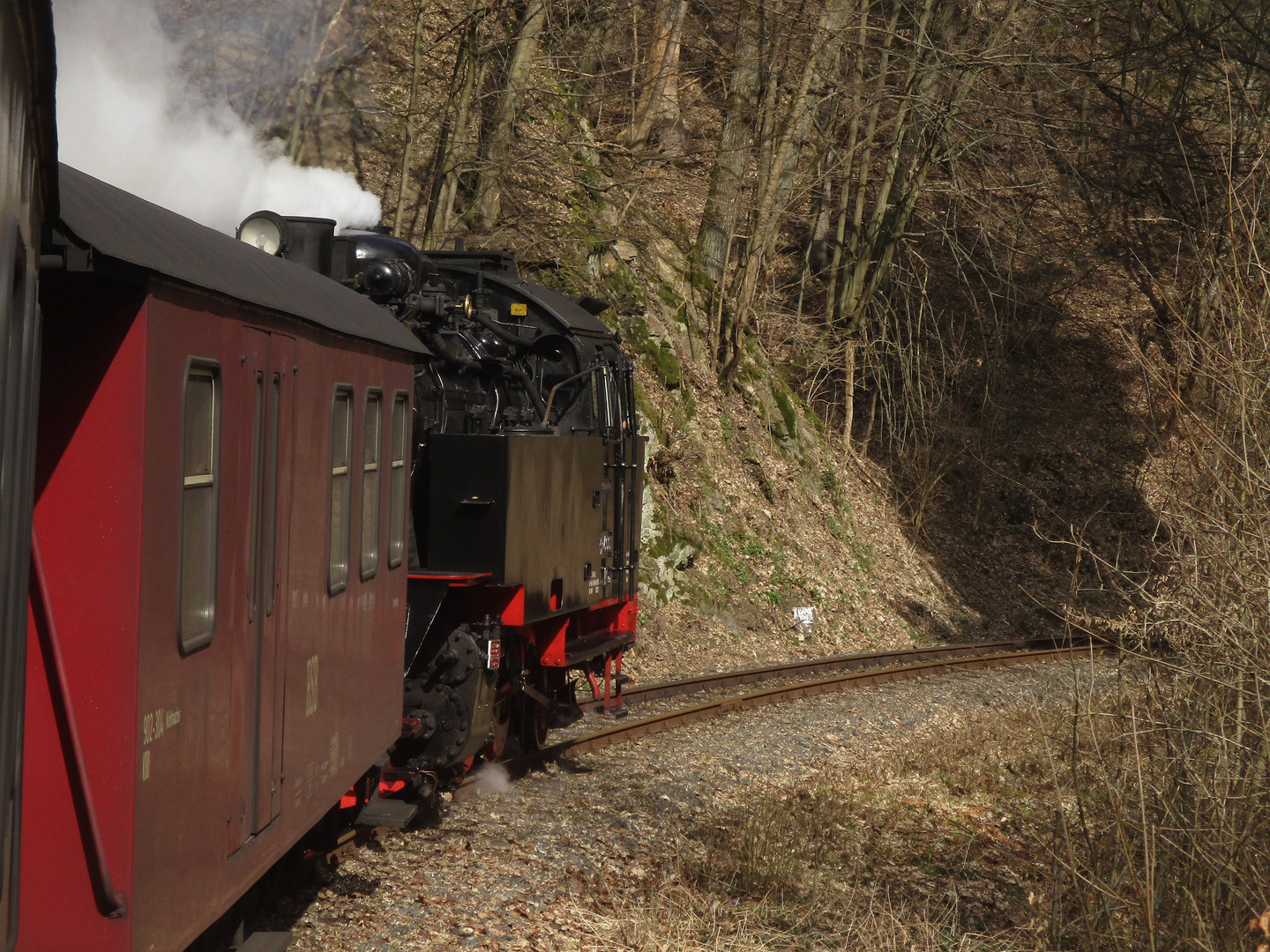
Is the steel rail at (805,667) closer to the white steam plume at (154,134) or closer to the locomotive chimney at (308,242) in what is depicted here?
the locomotive chimney at (308,242)

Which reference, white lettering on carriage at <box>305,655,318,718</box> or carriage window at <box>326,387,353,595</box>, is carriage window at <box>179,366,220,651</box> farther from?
carriage window at <box>326,387,353,595</box>

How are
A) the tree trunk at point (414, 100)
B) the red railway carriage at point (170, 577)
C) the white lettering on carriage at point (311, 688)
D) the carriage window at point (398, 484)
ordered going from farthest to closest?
the tree trunk at point (414, 100) < the carriage window at point (398, 484) < the white lettering on carriage at point (311, 688) < the red railway carriage at point (170, 577)

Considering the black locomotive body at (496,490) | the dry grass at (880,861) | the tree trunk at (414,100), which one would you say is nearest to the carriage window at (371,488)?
the black locomotive body at (496,490)

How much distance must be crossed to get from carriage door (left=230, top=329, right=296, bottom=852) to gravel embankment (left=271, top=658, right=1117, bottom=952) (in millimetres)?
1581

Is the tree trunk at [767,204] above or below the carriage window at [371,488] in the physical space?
above

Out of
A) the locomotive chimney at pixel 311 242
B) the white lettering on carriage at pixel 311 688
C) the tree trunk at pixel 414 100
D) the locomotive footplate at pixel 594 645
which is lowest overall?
the locomotive footplate at pixel 594 645

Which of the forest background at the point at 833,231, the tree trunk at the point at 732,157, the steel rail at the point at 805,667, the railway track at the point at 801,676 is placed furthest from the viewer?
the tree trunk at the point at 732,157

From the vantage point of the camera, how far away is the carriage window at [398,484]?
22.1ft

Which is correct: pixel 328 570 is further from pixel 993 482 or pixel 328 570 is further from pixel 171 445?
pixel 993 482

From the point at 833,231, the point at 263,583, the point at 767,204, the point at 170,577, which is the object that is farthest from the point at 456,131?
the point at 833,231

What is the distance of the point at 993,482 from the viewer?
24.4m

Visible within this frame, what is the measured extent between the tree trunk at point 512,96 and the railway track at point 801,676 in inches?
272

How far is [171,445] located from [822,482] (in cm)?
1836

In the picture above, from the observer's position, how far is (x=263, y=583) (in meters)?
4.47
